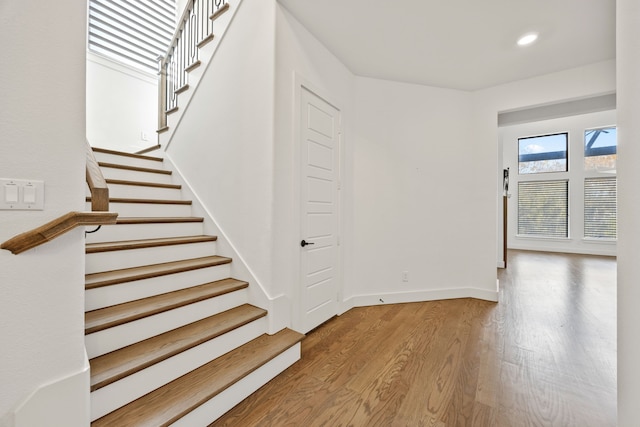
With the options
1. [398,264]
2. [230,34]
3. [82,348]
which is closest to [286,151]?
[230,34]

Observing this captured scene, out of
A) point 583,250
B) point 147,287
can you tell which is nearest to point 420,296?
point 147,287

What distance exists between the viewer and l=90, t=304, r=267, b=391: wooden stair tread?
1315 millimetres

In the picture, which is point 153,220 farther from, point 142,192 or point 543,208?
point 543,208

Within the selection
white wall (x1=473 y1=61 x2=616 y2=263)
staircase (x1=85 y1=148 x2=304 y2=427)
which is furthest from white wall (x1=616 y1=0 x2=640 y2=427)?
white wall (x1=473 y1=61 x2=616 y2=263)

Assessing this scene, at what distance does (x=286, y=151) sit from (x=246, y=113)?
1.67ft

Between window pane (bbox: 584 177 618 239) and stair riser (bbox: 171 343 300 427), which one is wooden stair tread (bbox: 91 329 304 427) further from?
window pane (bbox: 584 177 618 239)

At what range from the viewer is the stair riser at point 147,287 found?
1615mm

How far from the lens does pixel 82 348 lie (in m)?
1.16

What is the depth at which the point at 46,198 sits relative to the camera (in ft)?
3.50

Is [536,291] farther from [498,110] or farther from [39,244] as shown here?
[39,244]

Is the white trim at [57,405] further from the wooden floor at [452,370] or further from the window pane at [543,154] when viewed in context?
the window pane at [543,154]

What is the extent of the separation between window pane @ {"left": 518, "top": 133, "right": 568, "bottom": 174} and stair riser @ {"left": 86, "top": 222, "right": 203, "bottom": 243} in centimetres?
904

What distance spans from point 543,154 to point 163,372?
9794 mm

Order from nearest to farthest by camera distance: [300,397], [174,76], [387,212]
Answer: [300,397] < [387,212] < [174,76]
